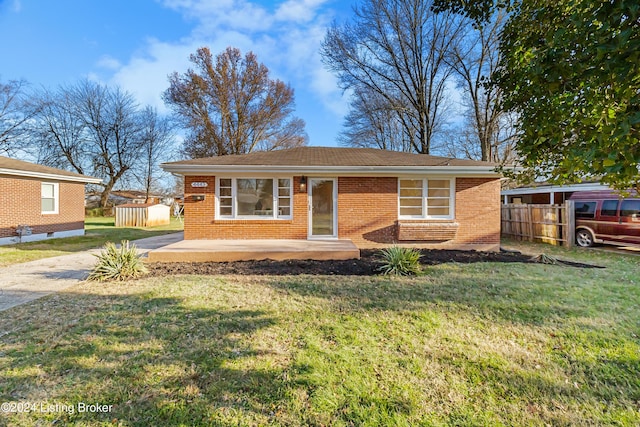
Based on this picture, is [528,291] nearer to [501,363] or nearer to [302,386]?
[501,363]

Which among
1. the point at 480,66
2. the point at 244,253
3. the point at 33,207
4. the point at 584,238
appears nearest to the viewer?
the point at 244,253

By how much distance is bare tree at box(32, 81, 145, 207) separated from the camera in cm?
2703

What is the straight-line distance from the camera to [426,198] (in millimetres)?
9828

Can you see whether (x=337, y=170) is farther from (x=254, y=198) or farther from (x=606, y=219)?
(x=606, y=219)

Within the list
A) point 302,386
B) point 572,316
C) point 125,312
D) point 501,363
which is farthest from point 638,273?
point 125,312

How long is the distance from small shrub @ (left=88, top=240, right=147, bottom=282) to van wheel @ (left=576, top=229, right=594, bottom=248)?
1461cm

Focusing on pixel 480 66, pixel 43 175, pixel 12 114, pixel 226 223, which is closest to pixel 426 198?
pixel 226 223

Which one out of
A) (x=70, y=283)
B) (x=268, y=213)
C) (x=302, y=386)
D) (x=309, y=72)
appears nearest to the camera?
(x=302, y=386)

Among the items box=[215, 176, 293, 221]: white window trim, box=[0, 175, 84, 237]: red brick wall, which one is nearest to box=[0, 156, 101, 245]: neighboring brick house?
box=[0, 175, 84, 237]: red brick wall

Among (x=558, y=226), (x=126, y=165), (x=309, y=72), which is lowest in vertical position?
(x=558, y=226)

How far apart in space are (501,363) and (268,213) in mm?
7845

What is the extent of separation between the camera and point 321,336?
3.42 metres

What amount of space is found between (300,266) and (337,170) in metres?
3.64

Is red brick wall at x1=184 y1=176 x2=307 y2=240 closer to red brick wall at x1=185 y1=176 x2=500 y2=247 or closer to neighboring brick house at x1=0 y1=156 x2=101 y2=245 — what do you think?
red brick wall at x1=185 y1=176 x2=500 y2=247
